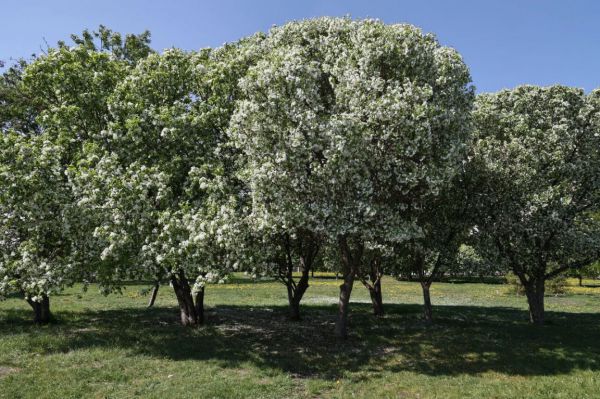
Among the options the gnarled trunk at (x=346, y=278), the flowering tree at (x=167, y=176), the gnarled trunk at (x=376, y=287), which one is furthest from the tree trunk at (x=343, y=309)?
the gnarled trunk at (x=376, y=287)

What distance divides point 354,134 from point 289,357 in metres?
11.1

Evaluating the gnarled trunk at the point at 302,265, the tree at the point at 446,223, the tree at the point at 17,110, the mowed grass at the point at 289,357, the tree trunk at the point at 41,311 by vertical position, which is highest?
the tree at the point at 17,110

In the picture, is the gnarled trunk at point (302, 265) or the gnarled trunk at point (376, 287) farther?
the gnarled trunk at point (376, 287)

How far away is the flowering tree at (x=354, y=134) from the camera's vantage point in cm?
1984

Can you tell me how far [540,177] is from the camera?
90.8 ft

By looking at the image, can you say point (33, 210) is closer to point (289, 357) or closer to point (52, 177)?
point (52, 177)

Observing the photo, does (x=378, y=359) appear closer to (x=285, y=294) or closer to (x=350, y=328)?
(x=350, y=328)

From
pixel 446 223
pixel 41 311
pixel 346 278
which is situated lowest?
pixel 41 311

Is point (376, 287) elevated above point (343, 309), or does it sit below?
above

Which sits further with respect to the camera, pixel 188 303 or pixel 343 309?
pixel 188 303

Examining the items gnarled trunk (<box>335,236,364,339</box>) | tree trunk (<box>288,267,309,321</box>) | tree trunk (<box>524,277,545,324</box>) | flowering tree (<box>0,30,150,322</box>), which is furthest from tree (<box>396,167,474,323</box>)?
flowering tree (<box>0,30,150,322</box>)

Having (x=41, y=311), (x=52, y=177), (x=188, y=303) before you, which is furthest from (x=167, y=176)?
(x=41, y=311)

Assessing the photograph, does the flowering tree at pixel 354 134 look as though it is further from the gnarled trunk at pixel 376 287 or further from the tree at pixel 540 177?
the gnarled trunk at pixel 376 287

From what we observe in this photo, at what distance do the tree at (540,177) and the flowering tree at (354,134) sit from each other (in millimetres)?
7115
